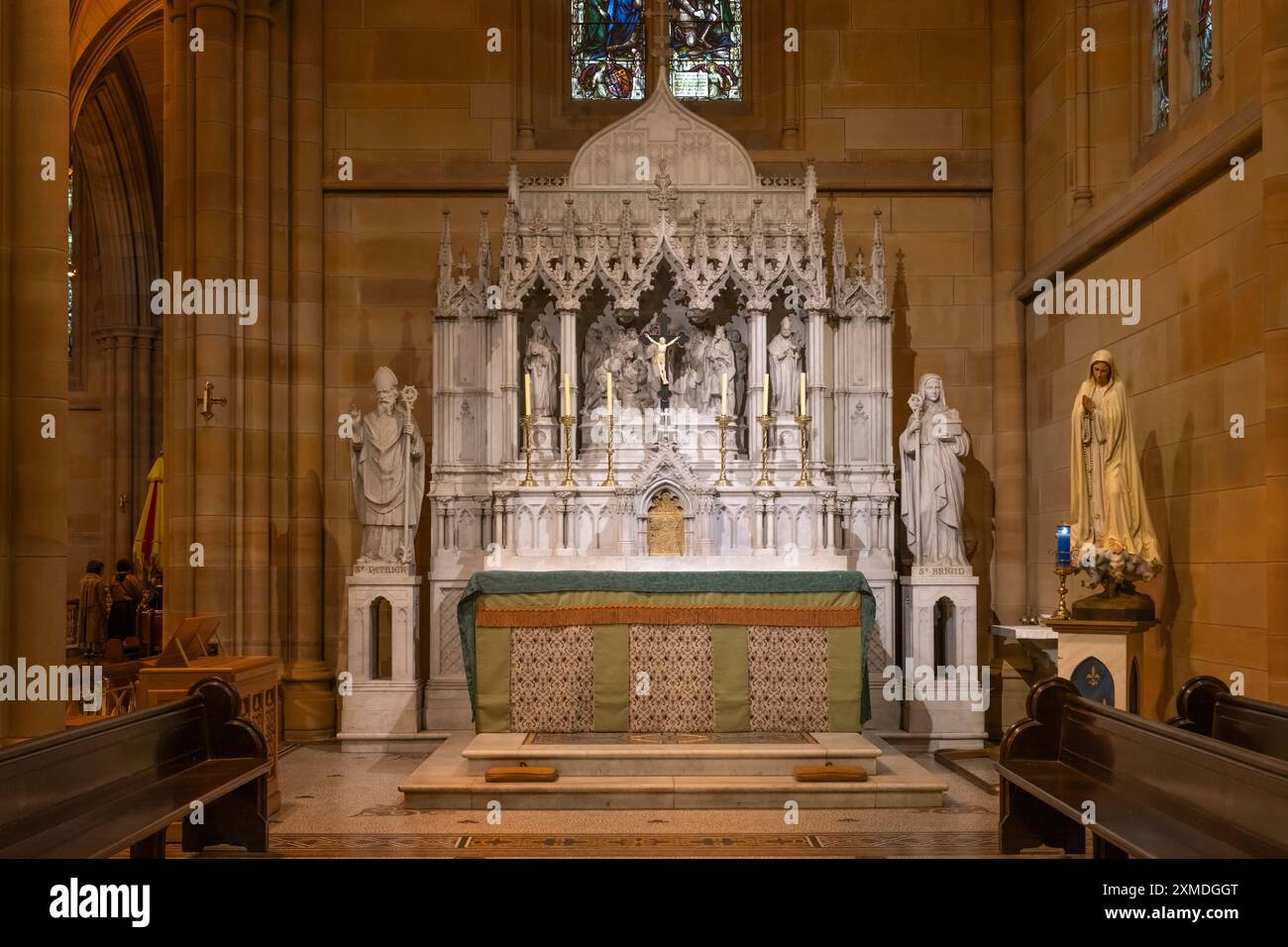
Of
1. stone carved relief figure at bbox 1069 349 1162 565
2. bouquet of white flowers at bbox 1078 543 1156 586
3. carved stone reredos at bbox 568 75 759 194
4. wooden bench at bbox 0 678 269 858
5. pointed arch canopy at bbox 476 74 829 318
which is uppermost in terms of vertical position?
carved stone reredos at bbox 568 75 759 194

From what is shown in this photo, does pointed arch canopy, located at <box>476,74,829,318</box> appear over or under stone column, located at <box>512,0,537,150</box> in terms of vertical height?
under

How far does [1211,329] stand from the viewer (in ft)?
25.9

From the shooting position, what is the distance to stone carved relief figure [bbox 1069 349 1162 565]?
27.3ft

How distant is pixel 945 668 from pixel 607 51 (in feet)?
21.4

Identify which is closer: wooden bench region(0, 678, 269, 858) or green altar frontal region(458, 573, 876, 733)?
wooden bench region(0, 678, 269, 858)

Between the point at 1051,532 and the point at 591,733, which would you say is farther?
the point at 1051,532

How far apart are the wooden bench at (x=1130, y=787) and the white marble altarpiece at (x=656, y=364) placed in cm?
421

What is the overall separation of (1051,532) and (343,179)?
6.85 metres

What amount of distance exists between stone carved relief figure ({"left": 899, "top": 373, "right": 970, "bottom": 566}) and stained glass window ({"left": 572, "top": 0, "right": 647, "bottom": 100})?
14.0ft

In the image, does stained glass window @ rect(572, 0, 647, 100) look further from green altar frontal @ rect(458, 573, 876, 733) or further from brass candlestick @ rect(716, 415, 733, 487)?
green altar frontal @ rect(458, 573, 876, 733)

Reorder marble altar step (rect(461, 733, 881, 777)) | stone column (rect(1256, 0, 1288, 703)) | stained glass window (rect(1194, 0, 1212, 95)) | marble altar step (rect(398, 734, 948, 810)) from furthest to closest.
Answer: stained glass window (rect(1194, 0, 1212, 95))
marble altar step (rect(461, 733, 881, 777))
marble altar step (rect(398, 734, 948, 810))
stone column (rect(1256, 0, 1288, 703))

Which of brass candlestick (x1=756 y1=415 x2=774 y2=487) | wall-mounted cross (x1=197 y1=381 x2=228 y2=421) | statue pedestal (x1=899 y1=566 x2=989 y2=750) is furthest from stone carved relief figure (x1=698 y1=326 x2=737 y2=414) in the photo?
wall-mounted cross (x1=197 y1=381 x2=228 y2=421)
